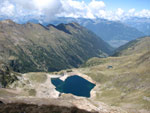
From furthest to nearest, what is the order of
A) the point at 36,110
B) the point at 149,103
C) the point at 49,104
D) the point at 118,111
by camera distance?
the point at 149,103 < the point at 118,111 < the point at 49,104 < the point at 36,110

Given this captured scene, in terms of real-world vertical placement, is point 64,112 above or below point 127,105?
below

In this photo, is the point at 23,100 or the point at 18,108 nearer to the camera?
the point at 18,108

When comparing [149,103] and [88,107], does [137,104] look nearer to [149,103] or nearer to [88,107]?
[149,103]

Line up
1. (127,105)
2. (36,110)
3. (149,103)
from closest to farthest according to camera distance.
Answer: (36,110)
(149,103)
(127,105)

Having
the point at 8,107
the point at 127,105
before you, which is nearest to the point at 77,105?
the point at 8,107

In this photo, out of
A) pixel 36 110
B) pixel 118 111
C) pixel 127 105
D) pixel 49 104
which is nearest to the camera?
pixel 36 110

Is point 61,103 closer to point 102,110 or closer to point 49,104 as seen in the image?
point 49,104

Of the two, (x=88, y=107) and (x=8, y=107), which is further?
(x=88, y=107)

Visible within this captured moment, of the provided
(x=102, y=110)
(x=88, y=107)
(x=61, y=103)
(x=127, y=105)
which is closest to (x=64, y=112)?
(x=61, y=103)

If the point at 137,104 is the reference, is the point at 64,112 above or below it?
below
